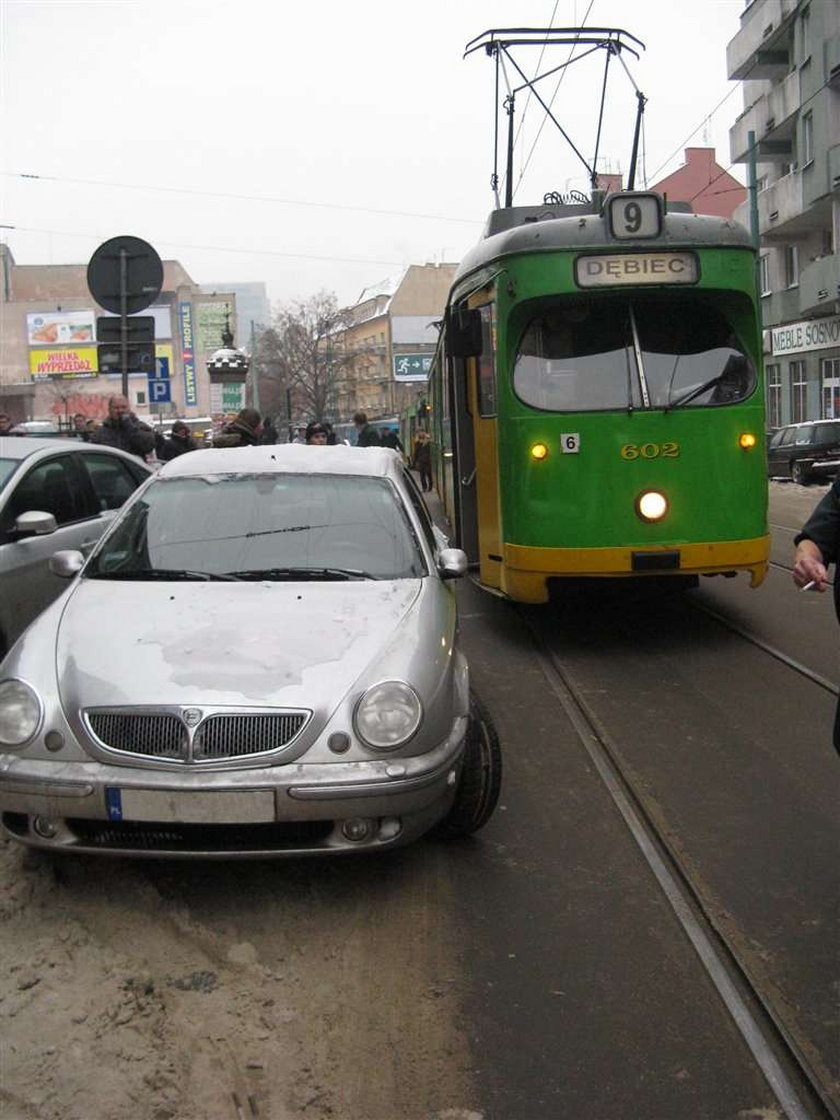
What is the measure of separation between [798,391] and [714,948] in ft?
117

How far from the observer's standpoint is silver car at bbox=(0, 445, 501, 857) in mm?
3829

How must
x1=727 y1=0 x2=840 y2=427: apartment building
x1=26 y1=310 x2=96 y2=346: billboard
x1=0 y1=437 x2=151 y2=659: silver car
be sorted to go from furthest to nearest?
x1=26 y1=310 x2=96 y2=346: billboard → x1=727 y1=0 x2=840 y2=427: apartment building → x1=0 y1=437 x2=151 y2=659: silver car

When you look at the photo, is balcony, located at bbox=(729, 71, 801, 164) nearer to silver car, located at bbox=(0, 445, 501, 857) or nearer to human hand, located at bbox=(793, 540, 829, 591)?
silver car, located at bbox=(0, 445, 501, 857)

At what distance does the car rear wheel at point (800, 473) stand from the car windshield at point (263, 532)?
22.4 m

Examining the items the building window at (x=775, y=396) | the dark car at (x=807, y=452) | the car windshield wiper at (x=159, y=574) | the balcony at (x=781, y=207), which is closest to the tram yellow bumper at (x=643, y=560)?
the car windshield wiper at (x=159, y=574)

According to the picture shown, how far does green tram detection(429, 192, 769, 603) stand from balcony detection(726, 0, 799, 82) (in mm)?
30380

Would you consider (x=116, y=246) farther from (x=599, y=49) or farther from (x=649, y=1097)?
(x=649, y=1097)

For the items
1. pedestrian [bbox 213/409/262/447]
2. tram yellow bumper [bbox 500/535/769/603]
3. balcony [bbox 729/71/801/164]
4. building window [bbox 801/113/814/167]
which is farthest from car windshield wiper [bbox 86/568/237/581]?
balcony [bbox 729/71/801/164]

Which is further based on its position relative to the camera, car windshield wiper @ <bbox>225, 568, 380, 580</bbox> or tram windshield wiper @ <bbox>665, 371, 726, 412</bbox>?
tram windshield wiper @ <bbox>665, 371, 726, 412</bbox>

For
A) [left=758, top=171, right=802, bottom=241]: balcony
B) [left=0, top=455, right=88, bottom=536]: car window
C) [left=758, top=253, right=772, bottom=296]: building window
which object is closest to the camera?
[left=0, top=455, right=88, bottom=536]: car window

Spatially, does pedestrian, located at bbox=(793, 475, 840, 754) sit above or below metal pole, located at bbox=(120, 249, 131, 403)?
below

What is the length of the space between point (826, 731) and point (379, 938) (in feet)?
10.4

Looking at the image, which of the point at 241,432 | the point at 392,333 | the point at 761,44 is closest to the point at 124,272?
the point at 241,432

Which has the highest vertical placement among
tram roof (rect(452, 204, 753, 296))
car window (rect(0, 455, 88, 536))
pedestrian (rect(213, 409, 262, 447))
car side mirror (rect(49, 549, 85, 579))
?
tram roof (rect(452, 204, 753, 296))
